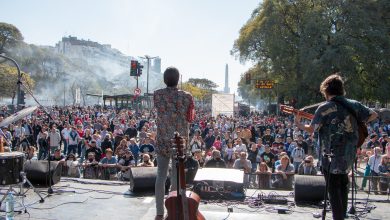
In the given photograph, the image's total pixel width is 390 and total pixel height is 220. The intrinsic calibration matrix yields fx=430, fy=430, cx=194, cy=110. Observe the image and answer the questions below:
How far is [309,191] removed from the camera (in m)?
6.60

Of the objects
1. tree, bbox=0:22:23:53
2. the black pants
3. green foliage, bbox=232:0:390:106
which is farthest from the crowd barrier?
tree, bbox=0:22:23:53

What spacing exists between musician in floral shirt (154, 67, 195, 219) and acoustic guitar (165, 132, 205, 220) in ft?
1.67

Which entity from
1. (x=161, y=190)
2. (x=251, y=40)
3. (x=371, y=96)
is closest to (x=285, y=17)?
(x=251, y=40)

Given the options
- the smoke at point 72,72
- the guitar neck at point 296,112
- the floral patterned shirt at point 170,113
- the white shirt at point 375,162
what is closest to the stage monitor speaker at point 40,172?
the floral patterned shirt at point 170,113

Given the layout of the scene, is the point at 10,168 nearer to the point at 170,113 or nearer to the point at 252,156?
the point at 170,113

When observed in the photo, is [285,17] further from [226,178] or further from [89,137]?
[226,178]

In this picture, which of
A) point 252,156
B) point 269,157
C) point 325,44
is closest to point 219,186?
point 269,157

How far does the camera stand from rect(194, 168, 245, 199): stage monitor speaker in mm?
6789

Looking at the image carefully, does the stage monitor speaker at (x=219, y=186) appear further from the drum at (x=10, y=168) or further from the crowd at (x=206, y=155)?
the drum at (x=10, y=168)

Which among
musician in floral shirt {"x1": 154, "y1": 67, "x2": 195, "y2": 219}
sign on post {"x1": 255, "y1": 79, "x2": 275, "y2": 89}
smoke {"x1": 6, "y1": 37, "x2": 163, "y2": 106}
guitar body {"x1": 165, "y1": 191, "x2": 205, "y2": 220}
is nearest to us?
guitar body {"x1": 165, "y1": 191, "x2": 205, "y2": 220}

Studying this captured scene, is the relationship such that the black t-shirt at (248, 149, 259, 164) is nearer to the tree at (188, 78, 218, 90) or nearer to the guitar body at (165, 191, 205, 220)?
the guitar body at (165, 191, 205, 220)

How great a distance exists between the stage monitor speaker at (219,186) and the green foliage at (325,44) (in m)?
26.0

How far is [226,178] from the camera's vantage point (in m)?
7.04

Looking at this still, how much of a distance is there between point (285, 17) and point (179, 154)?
3431 centimetres
